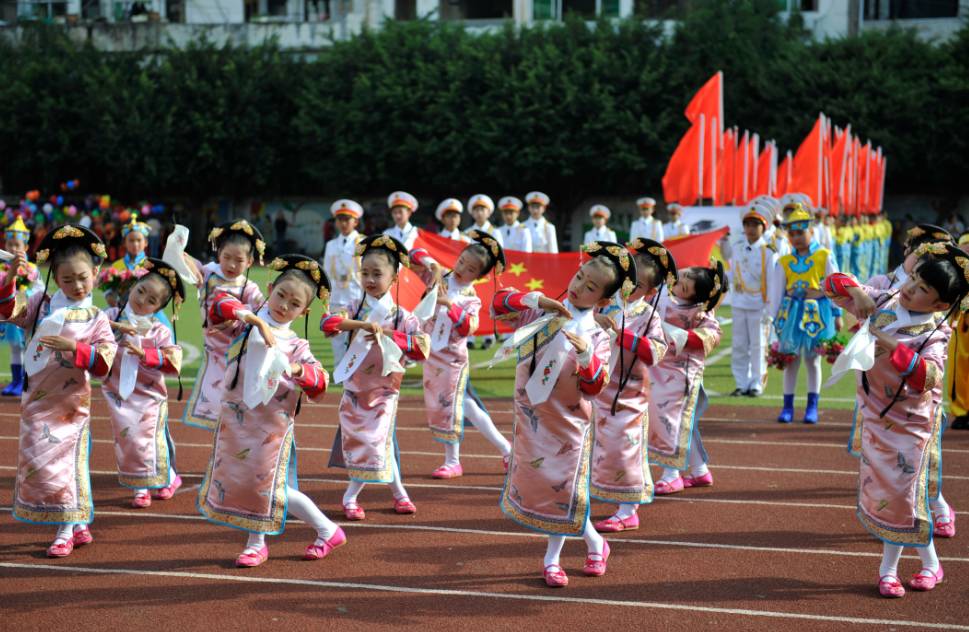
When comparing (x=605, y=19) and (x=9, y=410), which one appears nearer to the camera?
(x=9, y=410)

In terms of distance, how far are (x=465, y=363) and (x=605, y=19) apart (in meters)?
29.4

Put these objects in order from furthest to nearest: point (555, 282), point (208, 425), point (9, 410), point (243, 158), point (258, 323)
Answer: point (243, 158), point (555, 282), point (9, 410), point (208, 425), point (258, 323)

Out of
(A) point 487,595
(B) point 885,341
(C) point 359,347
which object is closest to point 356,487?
(C) point 359,347

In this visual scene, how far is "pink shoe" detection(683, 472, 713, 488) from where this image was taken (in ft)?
28.1

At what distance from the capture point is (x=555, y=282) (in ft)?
45.5

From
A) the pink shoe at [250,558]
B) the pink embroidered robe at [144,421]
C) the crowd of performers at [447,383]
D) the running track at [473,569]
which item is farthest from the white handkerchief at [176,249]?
the pink shoe at [250,558]

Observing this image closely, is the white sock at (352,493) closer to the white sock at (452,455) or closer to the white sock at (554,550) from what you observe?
the white sock at (452,455)

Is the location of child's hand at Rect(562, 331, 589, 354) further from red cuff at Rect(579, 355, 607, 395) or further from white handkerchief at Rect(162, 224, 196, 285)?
white handkerchief at Rect(162, 224, 196, 285)

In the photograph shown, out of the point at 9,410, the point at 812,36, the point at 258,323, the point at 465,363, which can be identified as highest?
the point at 812,36

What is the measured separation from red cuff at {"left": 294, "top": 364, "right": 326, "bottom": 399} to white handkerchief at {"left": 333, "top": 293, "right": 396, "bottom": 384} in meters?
0.90

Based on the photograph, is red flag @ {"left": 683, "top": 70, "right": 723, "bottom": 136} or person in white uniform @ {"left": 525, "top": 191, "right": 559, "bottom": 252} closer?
person in white uniform @ {"left": 525, "top": 191, "right": 559, "bottom": 252}

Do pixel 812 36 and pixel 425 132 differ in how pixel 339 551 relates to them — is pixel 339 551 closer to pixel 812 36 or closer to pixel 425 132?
pixel 425 132

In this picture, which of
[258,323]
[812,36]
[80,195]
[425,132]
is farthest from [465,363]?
[80,195]

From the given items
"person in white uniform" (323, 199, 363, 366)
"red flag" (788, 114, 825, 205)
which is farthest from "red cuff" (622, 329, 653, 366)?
"red flag" (788, 114, 825, 205)
